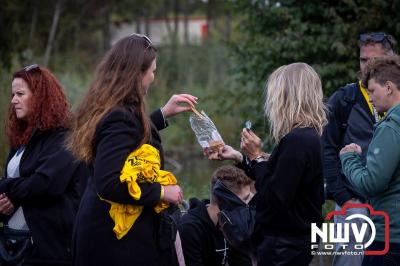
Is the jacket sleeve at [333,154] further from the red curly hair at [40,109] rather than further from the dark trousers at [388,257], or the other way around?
the red curly hair at [40,109]

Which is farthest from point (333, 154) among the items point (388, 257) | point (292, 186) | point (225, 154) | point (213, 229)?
point (292, 186)

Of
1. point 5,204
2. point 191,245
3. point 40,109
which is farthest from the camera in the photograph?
point 191,245

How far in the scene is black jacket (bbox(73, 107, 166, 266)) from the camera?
3.48 meters

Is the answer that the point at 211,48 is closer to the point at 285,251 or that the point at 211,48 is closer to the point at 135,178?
the point at 285,251

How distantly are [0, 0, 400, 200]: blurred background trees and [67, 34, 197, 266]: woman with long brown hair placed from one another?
2.09 m

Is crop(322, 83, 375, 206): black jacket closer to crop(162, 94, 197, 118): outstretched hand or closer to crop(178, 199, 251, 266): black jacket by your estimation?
crop(178, 199, 251, 266): black jacket

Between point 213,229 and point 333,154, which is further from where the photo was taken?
point 333,154

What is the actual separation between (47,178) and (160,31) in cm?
3604

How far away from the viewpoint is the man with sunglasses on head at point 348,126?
5.13 meters

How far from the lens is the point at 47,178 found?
176 inches

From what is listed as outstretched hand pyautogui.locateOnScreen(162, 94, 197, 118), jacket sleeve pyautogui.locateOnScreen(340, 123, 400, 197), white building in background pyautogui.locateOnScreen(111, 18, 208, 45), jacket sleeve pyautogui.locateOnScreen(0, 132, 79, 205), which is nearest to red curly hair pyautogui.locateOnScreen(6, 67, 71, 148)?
jacket sleeve pyautogui.locateOnScreen(0, 132, 79, 205)

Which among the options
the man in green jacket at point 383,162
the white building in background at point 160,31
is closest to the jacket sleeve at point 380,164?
the man in green jacket at point 383,162

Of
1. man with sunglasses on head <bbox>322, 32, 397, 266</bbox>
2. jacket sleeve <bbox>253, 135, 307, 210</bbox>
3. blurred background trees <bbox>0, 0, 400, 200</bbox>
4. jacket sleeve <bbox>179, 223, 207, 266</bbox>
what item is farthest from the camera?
blurred background trees <bbox>0, 0, 400, 200</bbox>

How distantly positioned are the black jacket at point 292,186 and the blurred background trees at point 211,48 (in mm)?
2284
